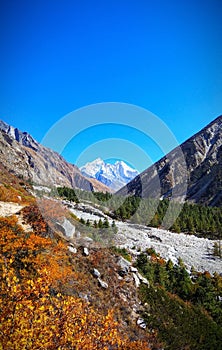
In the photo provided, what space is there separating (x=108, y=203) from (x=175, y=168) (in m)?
108

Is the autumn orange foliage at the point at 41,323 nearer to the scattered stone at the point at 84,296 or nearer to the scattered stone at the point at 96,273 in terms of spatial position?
the scattered stone at the point at 84,296

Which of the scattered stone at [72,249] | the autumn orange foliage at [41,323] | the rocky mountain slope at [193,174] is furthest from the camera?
the rocky mountain slope at [193,174]

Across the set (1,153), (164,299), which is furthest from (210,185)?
(164,299)

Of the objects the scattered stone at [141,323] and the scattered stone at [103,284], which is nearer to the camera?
the scattered stone at [141,323]

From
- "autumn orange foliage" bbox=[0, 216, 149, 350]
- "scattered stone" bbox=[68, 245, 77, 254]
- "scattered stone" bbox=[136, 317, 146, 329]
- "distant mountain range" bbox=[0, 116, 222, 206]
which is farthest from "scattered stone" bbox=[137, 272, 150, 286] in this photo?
"distant mountain range" bbox=[0, 116, 222, 206]

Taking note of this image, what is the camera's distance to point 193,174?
160 meters

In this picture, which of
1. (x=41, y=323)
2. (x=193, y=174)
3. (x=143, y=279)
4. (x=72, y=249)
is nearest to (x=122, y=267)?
(x=143, y=279)

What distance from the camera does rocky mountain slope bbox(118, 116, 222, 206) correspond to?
4990 inches

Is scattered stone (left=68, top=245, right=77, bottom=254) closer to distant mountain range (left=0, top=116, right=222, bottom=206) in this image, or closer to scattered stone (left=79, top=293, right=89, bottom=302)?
scattered stone (left=79, top=293, right=89, bottom=302)

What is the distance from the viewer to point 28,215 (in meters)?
20.0

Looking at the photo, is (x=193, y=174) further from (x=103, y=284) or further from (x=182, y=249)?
(x=103, y=284)

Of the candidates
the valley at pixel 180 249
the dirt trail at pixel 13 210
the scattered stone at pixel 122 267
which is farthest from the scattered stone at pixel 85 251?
the valley at pixel 180 249

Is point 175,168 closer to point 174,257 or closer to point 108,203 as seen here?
point 108,203

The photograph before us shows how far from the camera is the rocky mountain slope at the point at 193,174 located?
12675 centimetres
